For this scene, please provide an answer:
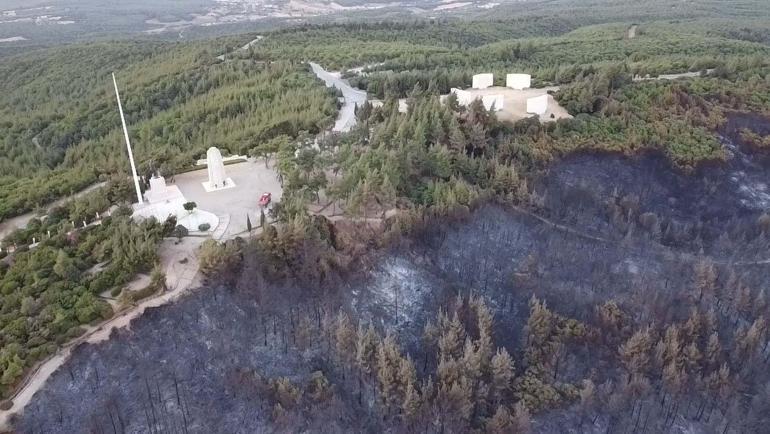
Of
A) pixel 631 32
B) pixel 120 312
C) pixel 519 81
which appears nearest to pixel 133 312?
pixel 120 312

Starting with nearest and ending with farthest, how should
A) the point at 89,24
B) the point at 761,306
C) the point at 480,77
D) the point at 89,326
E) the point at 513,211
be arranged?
1. the point at 89,326
2. the point at 761,306
3. the point at 513,211
4. the point at 480,77
5. the point at 89,24

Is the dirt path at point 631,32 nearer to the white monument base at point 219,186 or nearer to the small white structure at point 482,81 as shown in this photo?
the small white structure at point 482,81

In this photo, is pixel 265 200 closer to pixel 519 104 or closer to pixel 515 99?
pixel 519 104

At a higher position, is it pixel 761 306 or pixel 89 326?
pixel 89 326

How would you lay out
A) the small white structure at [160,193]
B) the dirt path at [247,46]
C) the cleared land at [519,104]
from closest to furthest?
the small white structure at [160,193]
the cleared land at [519,104]
the dirt path at [247,46]

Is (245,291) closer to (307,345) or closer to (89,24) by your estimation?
(307,345)

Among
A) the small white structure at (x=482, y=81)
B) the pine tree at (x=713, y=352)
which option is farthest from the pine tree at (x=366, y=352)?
the small white structure at (x=482, y=81)

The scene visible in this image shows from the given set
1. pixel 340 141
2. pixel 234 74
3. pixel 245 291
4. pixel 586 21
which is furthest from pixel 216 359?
pixel 586 21
